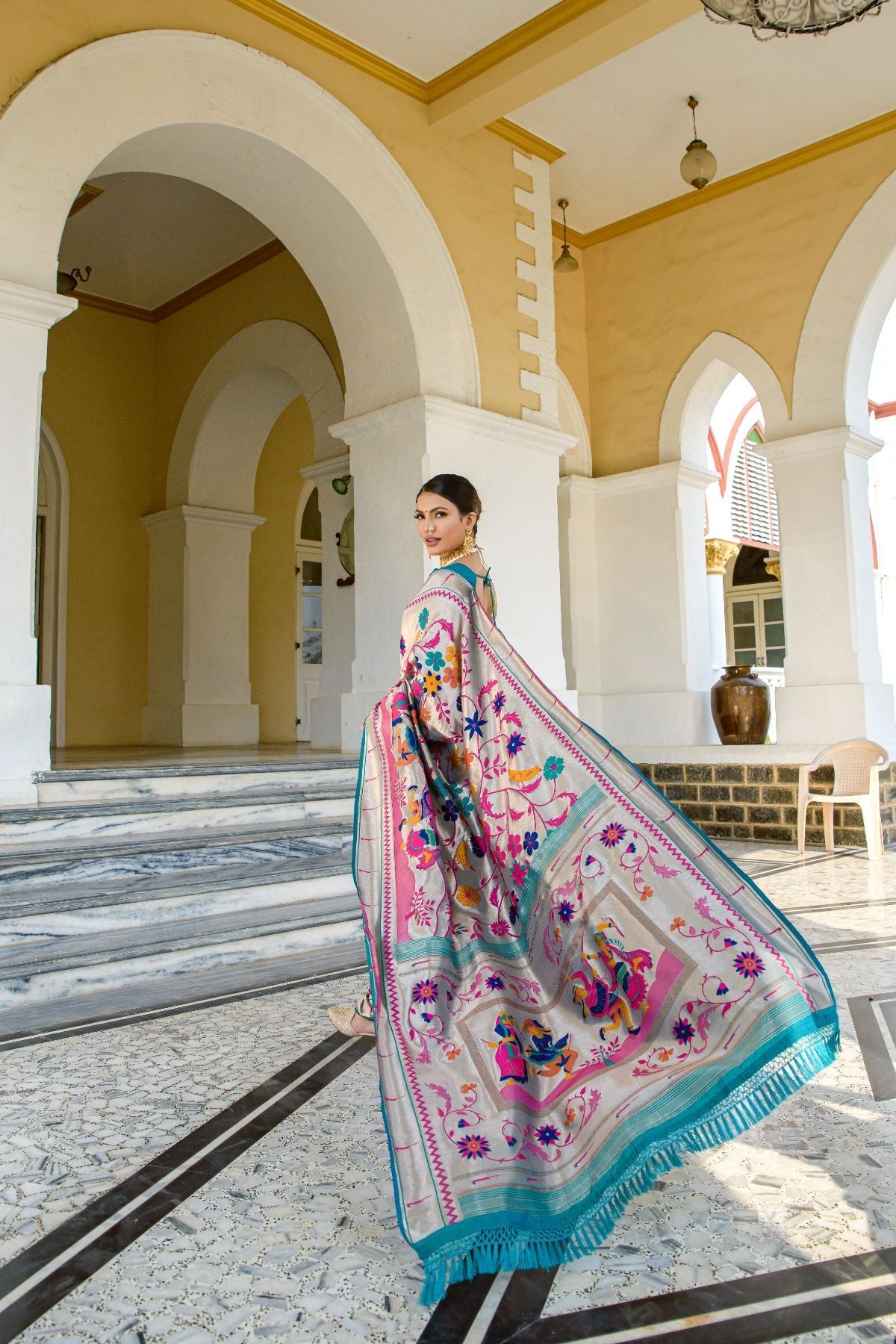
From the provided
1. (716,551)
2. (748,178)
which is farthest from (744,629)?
(748,178)

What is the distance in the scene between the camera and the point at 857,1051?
8.48ft

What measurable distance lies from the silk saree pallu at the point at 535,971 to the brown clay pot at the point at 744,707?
5.40 meters

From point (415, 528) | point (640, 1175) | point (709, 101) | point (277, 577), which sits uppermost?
point (709, 101)

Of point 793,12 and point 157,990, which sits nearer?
point 157,990

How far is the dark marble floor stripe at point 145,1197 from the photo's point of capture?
1.53 m

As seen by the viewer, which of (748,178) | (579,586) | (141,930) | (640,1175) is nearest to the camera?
(640,1175)

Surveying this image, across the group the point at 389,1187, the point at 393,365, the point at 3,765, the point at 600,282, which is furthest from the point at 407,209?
the point at 389,1187

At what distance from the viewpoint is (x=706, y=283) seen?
24.7 ft

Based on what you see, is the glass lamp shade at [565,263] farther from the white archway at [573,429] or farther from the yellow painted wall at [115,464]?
the yellow painted wall at [115,464]

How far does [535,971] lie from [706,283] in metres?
6.72

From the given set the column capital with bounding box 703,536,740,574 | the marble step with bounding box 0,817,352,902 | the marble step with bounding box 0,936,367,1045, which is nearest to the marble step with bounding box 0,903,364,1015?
the marble step with bounding box 0,936,367,1045

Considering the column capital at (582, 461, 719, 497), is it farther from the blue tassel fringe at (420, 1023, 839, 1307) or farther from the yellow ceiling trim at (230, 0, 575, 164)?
the blue tassel fringe at (420, 1023, 839, 1307)

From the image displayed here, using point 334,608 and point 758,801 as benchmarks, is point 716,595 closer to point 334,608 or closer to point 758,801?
point 758,801

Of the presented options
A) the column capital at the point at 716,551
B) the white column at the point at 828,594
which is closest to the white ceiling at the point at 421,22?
the white column at the point at 828,594
